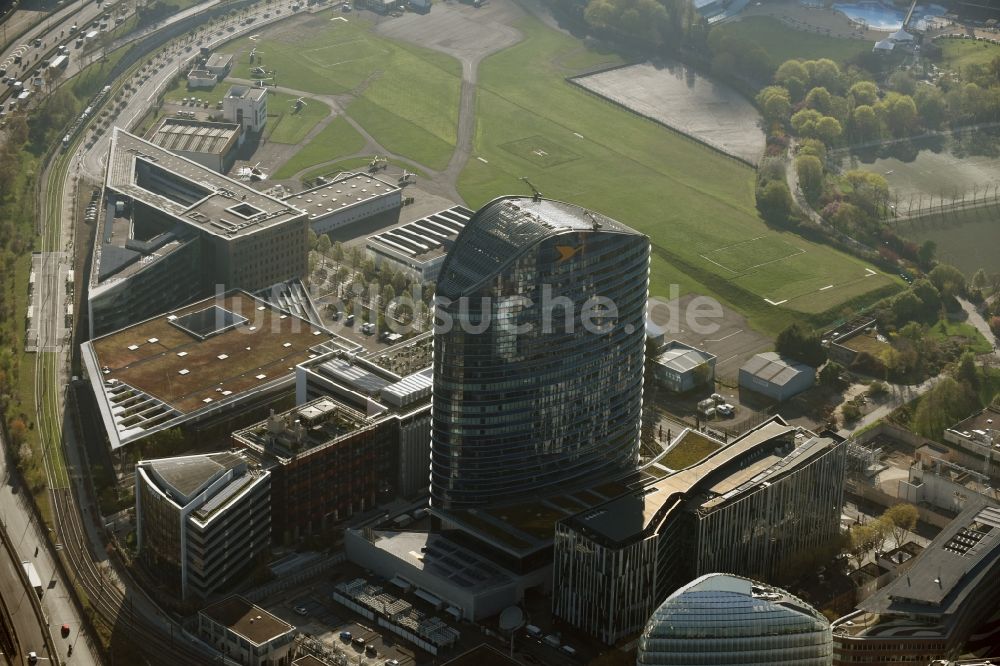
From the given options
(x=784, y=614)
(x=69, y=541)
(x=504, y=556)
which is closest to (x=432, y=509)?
(x=504, y=556)

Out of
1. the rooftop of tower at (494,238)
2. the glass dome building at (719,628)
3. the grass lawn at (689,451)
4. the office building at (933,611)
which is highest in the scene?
the rooftop of tower at (494,238)

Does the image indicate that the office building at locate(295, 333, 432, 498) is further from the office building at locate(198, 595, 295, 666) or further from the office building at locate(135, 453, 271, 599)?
the office building at locate(198, 595, 295, 666)

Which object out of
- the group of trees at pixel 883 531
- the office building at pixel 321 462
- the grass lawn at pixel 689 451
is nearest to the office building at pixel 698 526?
the grass lawn at pixel 689 451

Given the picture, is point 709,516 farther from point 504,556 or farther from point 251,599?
point 251,599

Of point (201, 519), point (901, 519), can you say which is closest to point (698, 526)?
point (901, 519)

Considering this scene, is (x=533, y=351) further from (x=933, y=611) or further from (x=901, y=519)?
(x=901, y=519)

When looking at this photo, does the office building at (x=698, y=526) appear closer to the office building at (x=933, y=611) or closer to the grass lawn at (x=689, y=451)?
the grass lawn at (x=689, y=451)
